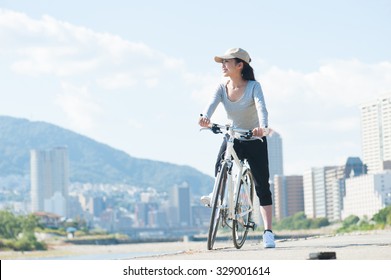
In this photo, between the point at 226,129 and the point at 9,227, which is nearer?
the point at 226,129

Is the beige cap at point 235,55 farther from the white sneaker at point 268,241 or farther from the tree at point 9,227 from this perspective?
the tree at point 9,227

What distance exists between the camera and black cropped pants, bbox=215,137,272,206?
33.8 ft

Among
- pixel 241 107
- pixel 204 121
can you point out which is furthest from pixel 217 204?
pixel 241 107

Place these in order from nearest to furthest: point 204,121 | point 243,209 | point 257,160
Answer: point 204,121 → point 257,160 → point 243,209

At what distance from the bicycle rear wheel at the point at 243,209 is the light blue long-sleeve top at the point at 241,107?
53cm

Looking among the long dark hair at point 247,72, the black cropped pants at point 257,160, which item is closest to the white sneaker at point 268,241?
the black cropped pants at point 257,160

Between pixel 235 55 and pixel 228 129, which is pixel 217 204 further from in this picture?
pixel 235 55

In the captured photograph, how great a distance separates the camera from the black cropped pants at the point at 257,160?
10.3m

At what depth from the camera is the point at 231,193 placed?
10.2 meters

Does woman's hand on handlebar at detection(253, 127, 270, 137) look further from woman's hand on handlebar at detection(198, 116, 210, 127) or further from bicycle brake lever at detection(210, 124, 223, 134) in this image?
woman's hand on handlebar at detection(198, 116, 210, 127)

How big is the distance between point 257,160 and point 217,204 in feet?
2.31
